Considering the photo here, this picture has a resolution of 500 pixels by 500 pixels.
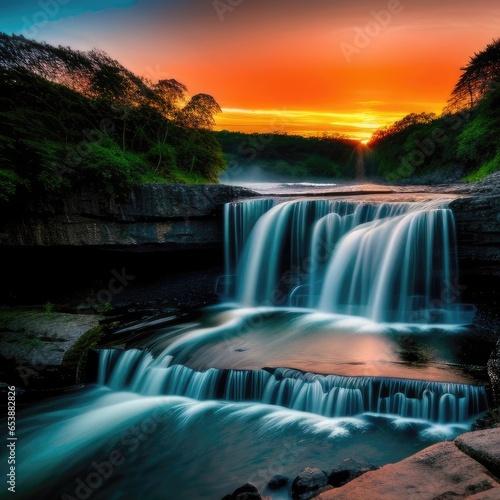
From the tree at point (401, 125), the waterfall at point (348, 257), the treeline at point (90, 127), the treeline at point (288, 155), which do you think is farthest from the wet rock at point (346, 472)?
the treeline at point (288, 155)

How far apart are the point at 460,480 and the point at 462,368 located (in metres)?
3.47

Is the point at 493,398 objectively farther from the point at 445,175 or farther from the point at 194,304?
the point at 445,175

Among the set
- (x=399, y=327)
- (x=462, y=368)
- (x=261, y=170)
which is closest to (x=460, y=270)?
(x=399, y=327)

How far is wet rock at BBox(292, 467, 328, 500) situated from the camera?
401cm

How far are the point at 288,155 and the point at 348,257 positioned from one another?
2340cm

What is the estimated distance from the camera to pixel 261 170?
30078mm

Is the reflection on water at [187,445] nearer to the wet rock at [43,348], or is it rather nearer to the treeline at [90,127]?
the wet rock at [43,348]

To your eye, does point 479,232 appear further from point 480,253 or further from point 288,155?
point 288,155

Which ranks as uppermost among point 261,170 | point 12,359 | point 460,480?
point 261,170

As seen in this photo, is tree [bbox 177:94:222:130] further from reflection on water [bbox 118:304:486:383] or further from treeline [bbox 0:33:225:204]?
reflection on water [bbox 118:304:486:383]

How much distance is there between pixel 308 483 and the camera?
13.4 feet

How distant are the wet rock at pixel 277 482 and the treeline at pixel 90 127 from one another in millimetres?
7347

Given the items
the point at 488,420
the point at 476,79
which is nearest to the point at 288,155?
the point at 476,79

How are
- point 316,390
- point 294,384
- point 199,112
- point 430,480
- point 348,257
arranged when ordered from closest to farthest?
point 430,480, point 316,390, point 294,384, point 348,257, point 199,112
